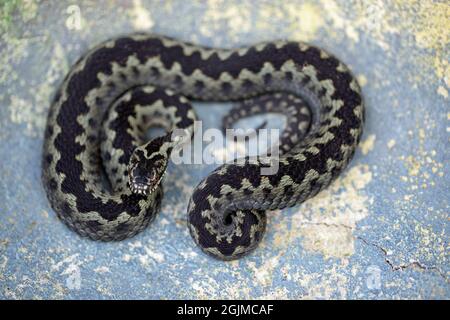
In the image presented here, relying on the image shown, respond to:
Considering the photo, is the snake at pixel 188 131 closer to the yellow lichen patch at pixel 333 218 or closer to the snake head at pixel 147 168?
the snake head at pixel 147 168

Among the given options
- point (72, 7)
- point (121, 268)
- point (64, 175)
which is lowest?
point (121, 268)

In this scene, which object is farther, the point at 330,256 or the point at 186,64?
the point at 186,64

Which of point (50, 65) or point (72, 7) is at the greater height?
point (72, 7)

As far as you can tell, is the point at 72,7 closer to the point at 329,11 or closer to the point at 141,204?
the point at 141,204

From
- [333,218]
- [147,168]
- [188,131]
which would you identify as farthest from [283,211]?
[147,168]

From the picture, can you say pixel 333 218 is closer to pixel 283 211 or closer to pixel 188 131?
pixel 283 211

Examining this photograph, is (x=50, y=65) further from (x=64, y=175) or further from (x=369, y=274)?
(x=369, y=274)
